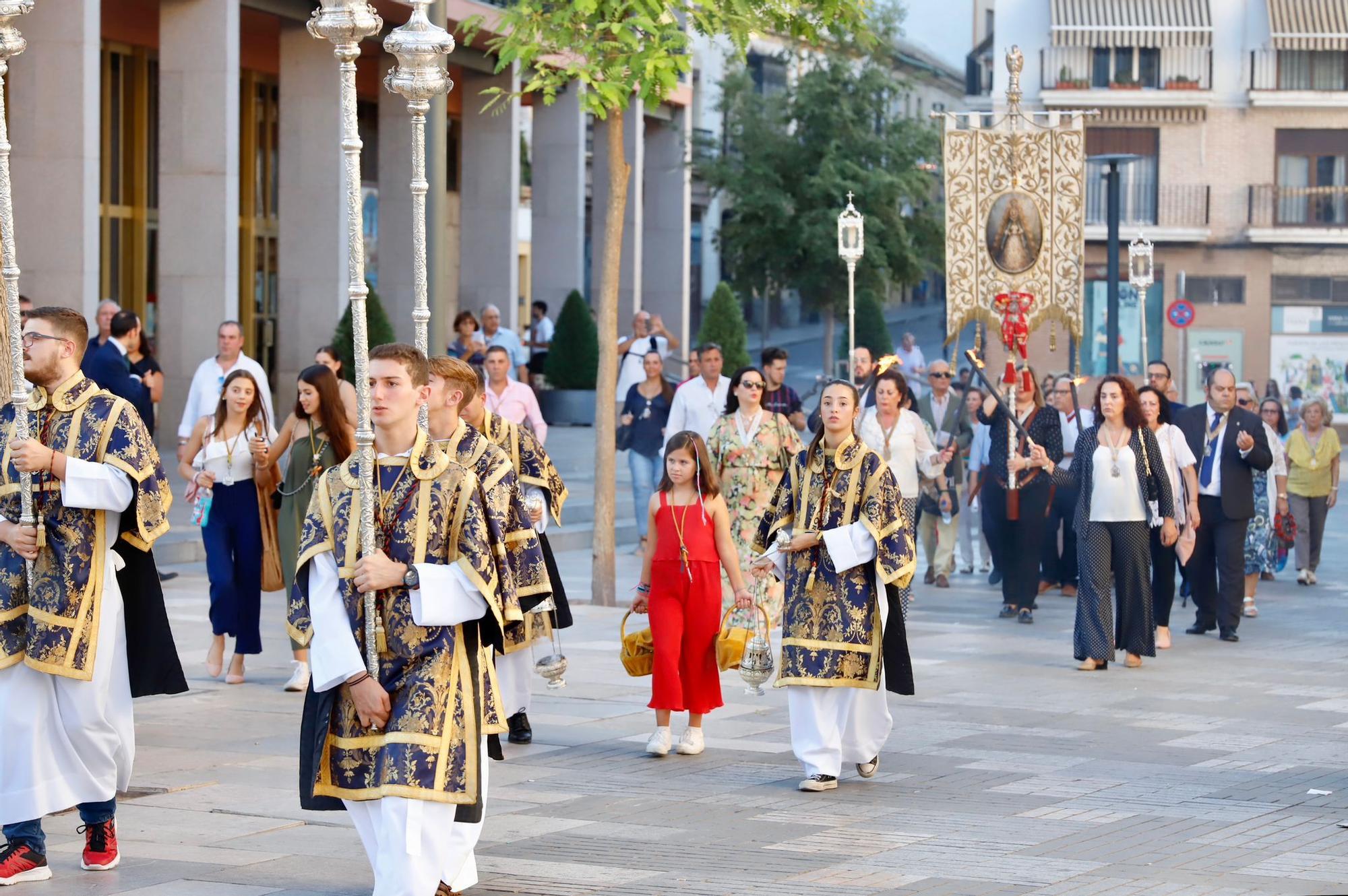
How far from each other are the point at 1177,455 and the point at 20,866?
8.81 metres

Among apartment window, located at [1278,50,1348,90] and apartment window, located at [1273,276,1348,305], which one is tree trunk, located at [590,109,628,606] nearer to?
apartment window, located at [1273,276,1348,305]

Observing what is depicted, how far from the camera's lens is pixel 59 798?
275 inches

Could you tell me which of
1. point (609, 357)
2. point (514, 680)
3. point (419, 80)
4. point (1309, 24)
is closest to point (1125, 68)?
point (1309, 24)

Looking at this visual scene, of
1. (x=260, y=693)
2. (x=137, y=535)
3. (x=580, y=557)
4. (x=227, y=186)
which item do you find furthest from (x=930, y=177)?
(x=137, y=535)

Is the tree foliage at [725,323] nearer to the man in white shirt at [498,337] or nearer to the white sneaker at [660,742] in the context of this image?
the man in white shirt at [498,337]

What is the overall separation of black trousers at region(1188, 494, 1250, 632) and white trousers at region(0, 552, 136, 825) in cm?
924

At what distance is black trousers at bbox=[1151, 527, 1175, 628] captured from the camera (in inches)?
545

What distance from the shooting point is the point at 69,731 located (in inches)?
280

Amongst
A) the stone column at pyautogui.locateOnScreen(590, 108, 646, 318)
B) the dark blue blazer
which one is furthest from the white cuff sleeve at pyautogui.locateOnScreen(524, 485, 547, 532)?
the stone column at pyautogui.locateOnScreen(590, 108, 646, 318)

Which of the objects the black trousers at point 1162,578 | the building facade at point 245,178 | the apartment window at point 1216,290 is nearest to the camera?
the black trousers at point 1162,578

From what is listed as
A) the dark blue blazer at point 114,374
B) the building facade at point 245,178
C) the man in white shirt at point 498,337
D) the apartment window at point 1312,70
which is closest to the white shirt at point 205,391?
the dark blue blazer at point 114,374

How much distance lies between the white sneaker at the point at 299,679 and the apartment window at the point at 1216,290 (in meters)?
37.5

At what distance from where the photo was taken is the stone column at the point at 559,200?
37969 millimetres

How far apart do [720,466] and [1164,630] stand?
3.43 meters
